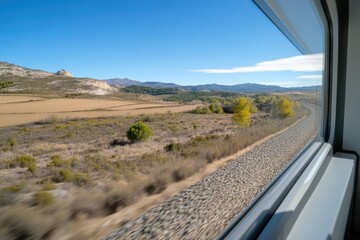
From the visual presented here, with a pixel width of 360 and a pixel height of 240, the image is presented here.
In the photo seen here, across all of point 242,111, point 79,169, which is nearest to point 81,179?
point 79,169

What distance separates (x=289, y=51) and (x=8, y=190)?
7.27 ft

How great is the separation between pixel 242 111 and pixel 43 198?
1.21 meters

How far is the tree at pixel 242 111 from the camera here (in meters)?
1.52

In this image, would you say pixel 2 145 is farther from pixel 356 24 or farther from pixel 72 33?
pixel 356 24

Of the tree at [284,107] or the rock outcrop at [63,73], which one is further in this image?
the tree at [284,107]

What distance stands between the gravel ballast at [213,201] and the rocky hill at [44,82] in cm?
45

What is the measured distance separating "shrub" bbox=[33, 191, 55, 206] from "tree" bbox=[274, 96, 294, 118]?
196 cm

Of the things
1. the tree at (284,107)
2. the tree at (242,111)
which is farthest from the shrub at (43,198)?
the tree at (284,107)

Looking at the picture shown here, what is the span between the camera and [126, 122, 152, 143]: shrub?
0.82 meters

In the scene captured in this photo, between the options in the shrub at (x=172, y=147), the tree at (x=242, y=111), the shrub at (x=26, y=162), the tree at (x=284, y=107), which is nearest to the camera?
the shrub at (x=26, y=162)

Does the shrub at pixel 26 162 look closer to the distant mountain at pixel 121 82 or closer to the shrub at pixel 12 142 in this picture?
the shrub at pixel 12 142

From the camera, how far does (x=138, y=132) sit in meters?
0.86

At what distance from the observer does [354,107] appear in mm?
2898

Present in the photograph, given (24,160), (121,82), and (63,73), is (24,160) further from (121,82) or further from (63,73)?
(121,82)
